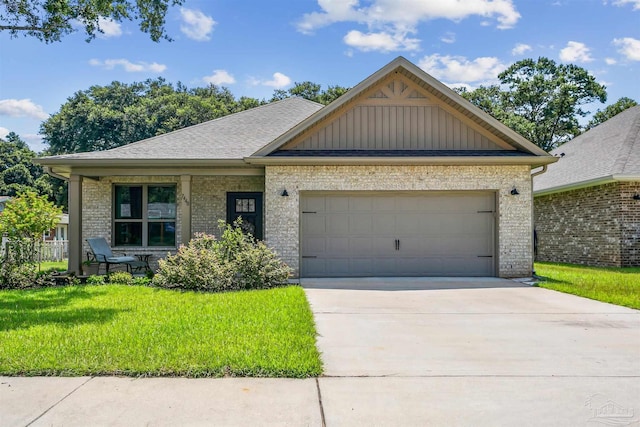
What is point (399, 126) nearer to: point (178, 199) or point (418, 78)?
point (418, 78)

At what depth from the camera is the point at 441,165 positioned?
472 inches

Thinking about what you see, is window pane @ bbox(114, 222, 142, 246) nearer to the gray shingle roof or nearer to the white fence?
the gray shingle roof

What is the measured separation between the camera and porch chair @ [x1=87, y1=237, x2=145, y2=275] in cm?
1205

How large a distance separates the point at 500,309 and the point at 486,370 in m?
3.57

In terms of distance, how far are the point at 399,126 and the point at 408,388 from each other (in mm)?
8813

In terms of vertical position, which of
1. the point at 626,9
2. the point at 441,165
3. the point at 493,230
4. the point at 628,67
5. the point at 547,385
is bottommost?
the point at 547,385

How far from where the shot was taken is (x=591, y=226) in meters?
15.6

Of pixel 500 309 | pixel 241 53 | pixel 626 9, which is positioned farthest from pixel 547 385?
pixel 241 53

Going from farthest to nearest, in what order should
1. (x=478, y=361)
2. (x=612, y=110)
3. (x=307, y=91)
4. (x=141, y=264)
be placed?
(x=307, y=91) < (x=612, y=110) < (x=141, y=264) < (x=478, y=361)

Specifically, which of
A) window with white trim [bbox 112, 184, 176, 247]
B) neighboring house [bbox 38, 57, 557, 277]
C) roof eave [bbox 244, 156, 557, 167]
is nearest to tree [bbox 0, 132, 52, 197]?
window with white trim [bbox 112, 184, 176, 247]

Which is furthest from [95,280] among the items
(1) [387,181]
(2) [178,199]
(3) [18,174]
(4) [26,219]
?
(3) [18,174]

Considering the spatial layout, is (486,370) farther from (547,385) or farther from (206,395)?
(206,395)

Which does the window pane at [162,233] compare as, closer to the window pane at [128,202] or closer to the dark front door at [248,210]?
the window pane at [128,202]

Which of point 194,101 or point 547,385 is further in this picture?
point 194,101
